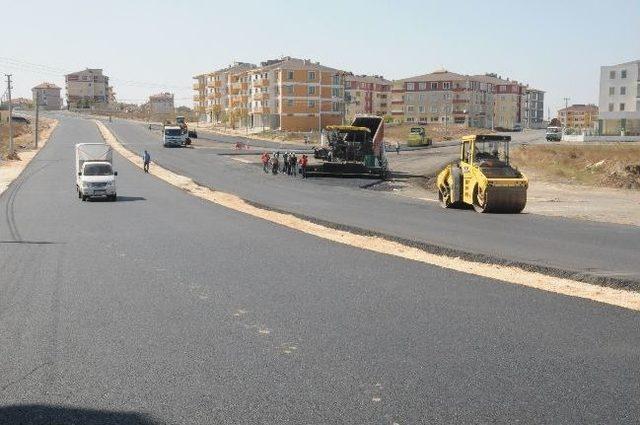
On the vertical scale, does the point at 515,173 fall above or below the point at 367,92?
below

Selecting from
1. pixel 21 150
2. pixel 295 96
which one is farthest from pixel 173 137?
pixel 295 96

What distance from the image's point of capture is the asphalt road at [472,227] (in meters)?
16.4

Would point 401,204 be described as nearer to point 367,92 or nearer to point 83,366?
point 83,366

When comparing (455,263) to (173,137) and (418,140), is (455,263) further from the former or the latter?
(418,140)

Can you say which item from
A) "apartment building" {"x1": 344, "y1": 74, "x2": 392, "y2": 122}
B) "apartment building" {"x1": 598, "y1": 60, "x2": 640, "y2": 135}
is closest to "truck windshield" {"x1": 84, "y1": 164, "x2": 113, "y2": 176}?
"apartment building" {"x1": 598, "y1": 60, "x2": 640, "y2": 135}

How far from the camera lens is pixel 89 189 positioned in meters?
31.9

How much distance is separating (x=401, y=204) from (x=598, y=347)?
2164 cm

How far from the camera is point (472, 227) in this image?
22562 mm

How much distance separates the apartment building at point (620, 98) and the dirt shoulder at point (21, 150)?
7795 centimetres

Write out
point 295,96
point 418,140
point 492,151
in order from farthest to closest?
point 295,96, point 418,140, point 492,151

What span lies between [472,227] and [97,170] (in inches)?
765

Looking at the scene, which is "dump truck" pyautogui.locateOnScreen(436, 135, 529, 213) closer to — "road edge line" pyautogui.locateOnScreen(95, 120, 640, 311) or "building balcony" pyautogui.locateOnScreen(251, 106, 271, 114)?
"road edge line" pyautogui.locateOnScreen(95, 120, 640, 311)

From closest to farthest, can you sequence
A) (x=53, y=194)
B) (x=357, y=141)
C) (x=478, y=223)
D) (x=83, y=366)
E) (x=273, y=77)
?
1. (x=83, y=366)
2. (x=478, y=223)
3. (x=53, y=194)
4. (x=357, y=141)
5. (x=273, y=77)

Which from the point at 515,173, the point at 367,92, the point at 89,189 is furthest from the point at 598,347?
the point at 367,92
